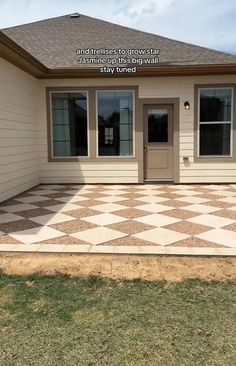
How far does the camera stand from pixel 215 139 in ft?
28.4

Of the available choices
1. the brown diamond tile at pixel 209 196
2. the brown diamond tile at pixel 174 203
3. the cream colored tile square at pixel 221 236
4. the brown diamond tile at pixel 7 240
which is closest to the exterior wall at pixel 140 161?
the brown diamond tile at pixel 209 196

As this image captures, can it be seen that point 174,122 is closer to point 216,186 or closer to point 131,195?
point 216,186

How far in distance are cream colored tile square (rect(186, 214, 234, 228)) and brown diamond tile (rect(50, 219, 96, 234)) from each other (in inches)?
57.1

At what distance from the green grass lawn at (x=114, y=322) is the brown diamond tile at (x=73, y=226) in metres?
1.49

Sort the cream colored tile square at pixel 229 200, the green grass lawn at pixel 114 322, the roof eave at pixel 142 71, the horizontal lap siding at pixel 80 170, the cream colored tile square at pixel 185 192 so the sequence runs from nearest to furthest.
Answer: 1. the green grass lawn at pixel 114 322
2. the cream colored tile square at pixel 229 200
3. the cream colored tile square at pixel 185 192
4. the roof eave at pixel 142 71
5. the horizontal lap siding at pixel 80 170

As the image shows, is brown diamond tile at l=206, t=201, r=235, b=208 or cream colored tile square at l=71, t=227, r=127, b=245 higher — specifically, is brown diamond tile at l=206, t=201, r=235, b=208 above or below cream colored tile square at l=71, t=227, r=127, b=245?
above

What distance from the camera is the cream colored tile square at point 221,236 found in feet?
13.4

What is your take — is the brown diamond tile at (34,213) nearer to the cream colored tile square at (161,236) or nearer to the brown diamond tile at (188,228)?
the cream colored tile square at (161,236)

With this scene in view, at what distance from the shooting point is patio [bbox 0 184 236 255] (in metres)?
3.95

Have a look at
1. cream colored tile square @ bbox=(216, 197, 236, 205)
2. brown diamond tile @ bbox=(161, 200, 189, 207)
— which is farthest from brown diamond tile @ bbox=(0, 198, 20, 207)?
cream colored tile square @ bbox=(216, 197, 236, 205)

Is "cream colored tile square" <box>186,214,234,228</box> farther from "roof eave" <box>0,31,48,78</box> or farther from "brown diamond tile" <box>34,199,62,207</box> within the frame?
"roof eave" <box>0,31,48,78</box>

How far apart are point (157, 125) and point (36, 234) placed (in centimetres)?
515

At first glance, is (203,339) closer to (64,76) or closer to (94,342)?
(94,342)

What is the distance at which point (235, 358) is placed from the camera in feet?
6.64
